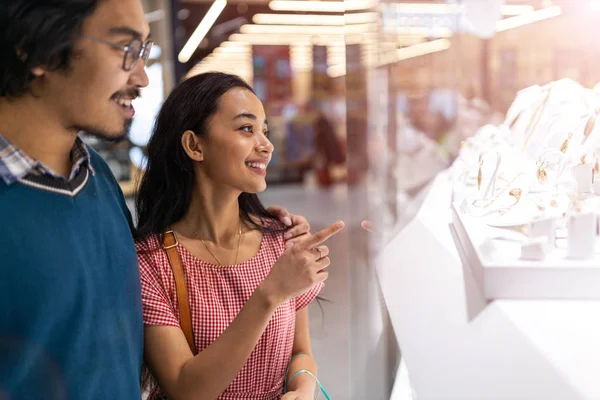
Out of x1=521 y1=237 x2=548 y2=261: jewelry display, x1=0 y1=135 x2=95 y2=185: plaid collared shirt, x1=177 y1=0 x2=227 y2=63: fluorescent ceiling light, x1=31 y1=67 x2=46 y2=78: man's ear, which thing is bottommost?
x1=521 y1=237 x2=548 y2=261: jewelry display

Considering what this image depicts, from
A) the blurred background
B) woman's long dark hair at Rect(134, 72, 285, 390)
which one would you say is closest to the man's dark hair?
the blurred background

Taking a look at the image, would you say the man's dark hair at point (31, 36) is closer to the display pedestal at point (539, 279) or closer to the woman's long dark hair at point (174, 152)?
the woman's long dark hair at point (174, 152)

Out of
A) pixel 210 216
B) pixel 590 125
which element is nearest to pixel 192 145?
pixel 210 216

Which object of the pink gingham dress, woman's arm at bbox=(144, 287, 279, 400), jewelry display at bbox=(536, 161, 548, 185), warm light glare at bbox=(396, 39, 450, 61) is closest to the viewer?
woman's arm at bbox=(144, 287, 279, 400)

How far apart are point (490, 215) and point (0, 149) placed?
0.99 meters

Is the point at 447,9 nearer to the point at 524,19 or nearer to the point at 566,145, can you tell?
the point at 524,19

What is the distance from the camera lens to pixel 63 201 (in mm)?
982

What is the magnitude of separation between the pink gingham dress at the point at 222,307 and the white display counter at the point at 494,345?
29 cm

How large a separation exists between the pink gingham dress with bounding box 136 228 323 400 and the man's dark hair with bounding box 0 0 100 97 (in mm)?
432

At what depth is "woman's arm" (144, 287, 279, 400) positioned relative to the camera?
1.10m

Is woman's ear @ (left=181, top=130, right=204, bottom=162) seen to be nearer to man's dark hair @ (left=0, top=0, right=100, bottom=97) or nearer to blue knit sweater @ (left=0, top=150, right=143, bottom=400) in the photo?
blue knit sweater @ (left=0, top=150, right=143, bottom=400)

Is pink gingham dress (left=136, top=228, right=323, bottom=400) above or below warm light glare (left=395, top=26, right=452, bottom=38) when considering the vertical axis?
below

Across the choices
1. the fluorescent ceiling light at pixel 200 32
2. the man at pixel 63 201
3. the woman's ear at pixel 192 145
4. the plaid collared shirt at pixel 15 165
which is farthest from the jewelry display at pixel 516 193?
the fluorescent ceiling light at pixel 200 32

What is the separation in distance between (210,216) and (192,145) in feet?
0.51
